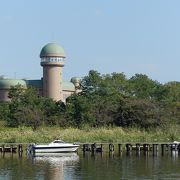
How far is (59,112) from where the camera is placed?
82062 millimetres

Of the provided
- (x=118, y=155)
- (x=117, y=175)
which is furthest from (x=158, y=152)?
(x=117, y=175)

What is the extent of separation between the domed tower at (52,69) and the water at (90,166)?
59.3 meters

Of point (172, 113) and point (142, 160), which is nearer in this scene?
point (142, 160)

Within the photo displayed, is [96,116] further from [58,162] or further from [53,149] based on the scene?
[58,162]

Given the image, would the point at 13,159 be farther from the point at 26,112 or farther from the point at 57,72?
the point at 57,72

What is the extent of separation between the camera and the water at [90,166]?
4019cm

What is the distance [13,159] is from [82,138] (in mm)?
12035

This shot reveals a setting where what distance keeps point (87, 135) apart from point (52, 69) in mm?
55380

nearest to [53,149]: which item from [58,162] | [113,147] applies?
[58,162]

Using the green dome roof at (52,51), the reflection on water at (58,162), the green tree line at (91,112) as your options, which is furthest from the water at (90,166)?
the green dome roof at (52,51)

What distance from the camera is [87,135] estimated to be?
6359cm

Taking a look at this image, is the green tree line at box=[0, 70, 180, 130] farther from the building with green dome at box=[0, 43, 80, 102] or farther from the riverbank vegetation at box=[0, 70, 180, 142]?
the building with green dome at box=[0, 43, 80, 102]

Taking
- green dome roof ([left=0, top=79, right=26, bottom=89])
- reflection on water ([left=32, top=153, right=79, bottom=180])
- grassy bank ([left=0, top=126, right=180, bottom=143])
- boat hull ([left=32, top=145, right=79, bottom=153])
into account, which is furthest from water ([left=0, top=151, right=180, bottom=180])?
green dome roof ([left=0, top=79, right=26, bottom=89])

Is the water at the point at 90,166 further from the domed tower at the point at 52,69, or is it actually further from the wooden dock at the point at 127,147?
the domed tower at the point at 52,69
